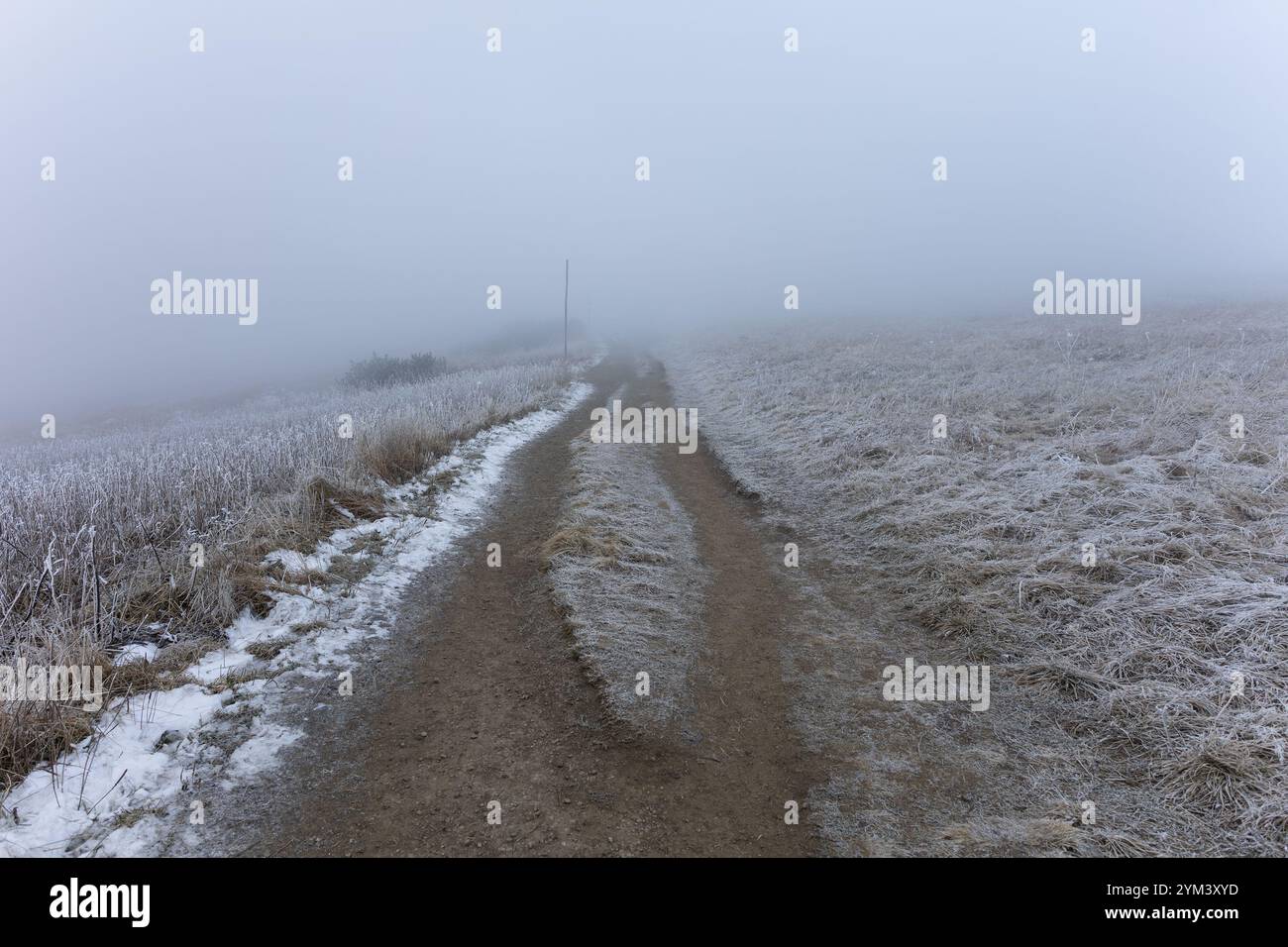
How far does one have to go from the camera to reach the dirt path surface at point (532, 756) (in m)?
3.81

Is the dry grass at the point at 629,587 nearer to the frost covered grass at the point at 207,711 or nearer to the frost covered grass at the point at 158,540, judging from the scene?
the frost covered grass at the point at 207,711

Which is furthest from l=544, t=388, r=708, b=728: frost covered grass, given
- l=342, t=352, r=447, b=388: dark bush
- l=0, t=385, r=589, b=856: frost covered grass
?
A: l=342, t=352, r=447, b=388: dark bush

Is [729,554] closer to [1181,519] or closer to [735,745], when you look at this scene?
[735,745]

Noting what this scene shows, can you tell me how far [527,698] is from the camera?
212 inches

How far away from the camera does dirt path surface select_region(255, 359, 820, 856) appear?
3.81m

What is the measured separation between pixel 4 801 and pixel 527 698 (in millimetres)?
3472

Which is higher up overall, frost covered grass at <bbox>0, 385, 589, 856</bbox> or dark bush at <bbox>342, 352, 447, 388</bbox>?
dark bush at <bbox>342, 352, 447, 388</bbox>

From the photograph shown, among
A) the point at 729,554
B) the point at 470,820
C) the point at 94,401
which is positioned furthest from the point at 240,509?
the point at 94,401

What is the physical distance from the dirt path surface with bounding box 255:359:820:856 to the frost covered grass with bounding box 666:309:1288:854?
7.84ft

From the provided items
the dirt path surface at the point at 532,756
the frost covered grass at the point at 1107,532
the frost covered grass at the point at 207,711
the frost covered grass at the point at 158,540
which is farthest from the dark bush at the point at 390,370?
the dirt path surface at the point at 532,756

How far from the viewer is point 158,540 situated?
706cm

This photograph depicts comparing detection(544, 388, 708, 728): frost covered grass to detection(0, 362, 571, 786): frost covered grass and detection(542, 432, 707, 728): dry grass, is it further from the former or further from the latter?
detection(0, 362, 571, 786): frost covered grass

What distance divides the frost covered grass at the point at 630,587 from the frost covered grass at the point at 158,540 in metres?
3.32

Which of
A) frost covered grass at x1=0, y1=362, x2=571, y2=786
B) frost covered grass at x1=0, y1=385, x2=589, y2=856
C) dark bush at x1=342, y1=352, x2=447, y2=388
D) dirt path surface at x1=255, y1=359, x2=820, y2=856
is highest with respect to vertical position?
dark bush at x1=342, y1=352, x2=447, y2=388
